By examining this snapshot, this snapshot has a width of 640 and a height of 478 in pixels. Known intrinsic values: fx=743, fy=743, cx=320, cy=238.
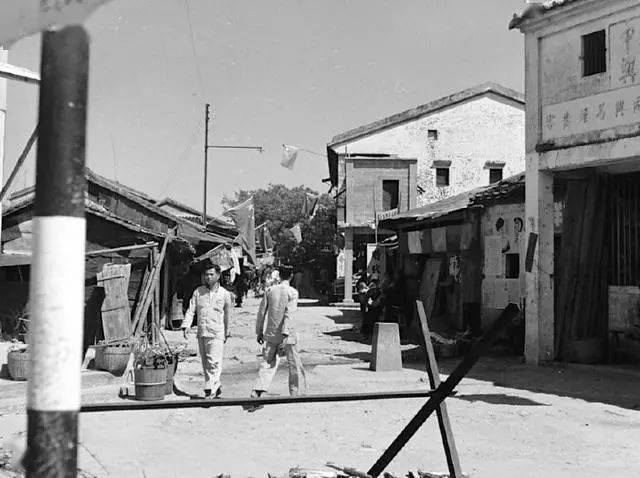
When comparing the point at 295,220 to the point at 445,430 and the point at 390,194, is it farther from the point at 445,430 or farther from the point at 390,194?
the point at 445,430

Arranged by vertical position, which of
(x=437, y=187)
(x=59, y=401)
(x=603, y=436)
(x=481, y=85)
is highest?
(x=481, y=85)

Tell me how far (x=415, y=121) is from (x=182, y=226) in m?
17.6

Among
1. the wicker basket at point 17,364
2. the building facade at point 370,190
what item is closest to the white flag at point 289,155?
the building facade at point 370,190

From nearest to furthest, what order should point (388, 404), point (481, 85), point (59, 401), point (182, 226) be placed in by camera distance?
point (59, 401) → point (388, 404) → point (182, 226) → point (481, 85)

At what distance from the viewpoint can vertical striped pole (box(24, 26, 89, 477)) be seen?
2012 millimetres

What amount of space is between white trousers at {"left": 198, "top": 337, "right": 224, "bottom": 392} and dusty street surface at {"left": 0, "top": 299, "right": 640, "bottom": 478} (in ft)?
2.05

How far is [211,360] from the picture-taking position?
9.80 m

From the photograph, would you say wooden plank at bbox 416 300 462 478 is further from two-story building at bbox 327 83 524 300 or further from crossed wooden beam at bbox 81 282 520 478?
two-story building at bbox 327 83 524 300

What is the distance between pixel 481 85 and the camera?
35688mm

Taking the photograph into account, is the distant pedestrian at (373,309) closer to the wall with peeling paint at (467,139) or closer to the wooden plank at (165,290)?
the wooden plank at (165,290)

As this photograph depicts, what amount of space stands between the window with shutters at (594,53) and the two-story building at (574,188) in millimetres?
17

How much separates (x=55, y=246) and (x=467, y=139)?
35.6 meters

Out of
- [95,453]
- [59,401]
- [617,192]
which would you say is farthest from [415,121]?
[59,401]

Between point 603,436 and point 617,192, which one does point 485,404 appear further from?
point 617,192
